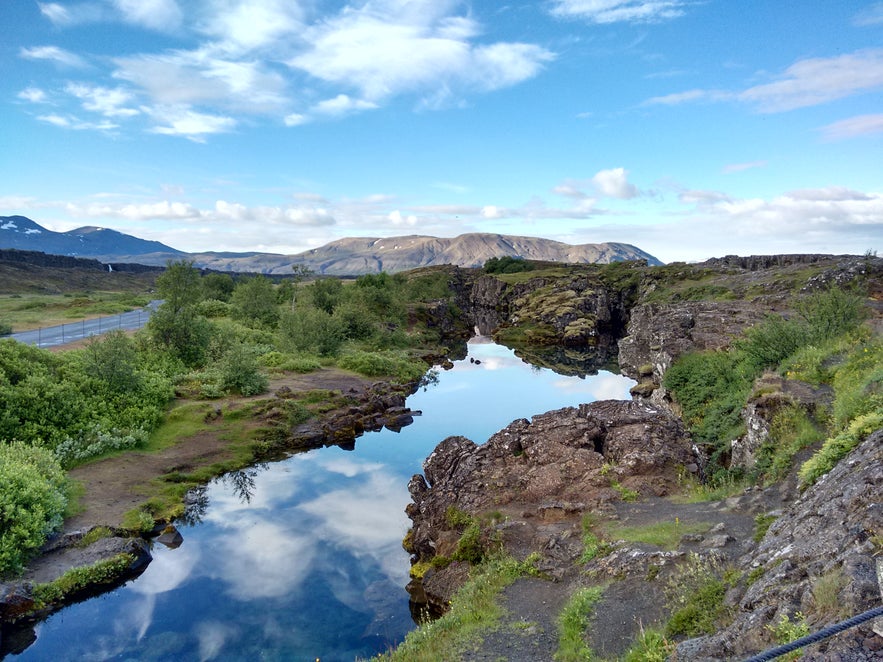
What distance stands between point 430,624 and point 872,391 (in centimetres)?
1440

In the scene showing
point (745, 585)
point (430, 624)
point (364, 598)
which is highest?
point (745, 585)

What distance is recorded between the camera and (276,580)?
73.1 ft

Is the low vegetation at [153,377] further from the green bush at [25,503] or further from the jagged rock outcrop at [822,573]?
the jagged rock outcrop at [822,573]

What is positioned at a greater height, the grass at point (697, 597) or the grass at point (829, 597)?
the grass at point (829, 597)

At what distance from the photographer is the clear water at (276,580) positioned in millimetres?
18266

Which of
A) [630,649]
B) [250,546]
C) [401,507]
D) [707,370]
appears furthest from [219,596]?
[707,370]

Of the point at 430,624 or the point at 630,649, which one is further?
the point at 430,624

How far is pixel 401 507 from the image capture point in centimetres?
2928

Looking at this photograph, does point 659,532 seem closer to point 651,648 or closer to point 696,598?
point 696,598

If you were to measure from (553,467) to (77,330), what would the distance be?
6400 cm

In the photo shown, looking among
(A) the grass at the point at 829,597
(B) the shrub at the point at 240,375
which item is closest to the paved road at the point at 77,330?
(B) the shrub at the point at 240,375

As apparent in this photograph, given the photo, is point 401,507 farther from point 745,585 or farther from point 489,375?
point 489,375

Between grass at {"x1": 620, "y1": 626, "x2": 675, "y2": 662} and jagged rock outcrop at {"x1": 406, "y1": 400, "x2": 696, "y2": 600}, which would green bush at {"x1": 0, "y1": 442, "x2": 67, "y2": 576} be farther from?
grass at {"x1": 620, "y1": 626, "x2": 675, "y2": 662}

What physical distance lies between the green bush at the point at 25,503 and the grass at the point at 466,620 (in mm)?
15042
